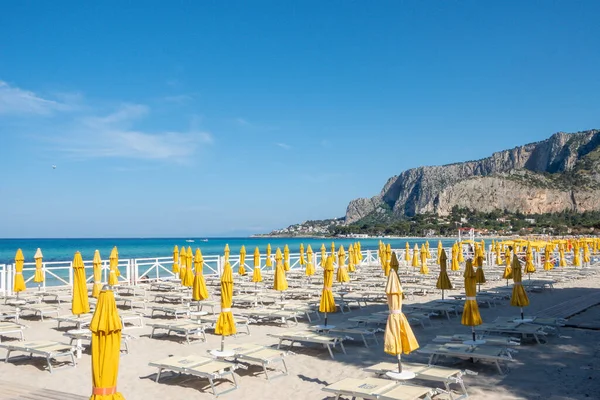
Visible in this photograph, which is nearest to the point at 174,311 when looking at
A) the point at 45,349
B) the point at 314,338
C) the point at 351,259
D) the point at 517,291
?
the point at 45,349

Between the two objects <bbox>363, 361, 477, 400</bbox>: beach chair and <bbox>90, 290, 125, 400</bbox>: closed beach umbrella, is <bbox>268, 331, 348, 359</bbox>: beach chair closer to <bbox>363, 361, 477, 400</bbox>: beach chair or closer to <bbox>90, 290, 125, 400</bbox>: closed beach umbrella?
<bbox>363, 361, 477, 400</bbox>: beach chair

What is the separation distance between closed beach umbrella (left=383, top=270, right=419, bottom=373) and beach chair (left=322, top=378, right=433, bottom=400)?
1.32ft

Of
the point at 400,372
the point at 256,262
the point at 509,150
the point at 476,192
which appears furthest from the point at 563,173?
the point at 400,372

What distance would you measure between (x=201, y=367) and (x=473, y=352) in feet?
13.3

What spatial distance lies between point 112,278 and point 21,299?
97.4 inches

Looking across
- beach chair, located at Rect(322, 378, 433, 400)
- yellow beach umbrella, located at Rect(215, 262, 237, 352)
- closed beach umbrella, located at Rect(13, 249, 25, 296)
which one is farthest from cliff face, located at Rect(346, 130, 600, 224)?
beach chair, located at Rect(322, 378, 433, 400)

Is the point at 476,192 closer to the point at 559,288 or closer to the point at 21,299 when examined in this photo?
the point at 559,288

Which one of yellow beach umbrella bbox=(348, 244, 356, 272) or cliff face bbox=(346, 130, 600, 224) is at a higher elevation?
cliff face bbox=(346, 130, 600, 224)

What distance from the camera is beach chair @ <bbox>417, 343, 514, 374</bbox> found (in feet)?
25.5

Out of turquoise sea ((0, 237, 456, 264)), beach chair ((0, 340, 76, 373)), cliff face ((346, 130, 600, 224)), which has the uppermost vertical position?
cliff face ((346, 130, 600, 224))

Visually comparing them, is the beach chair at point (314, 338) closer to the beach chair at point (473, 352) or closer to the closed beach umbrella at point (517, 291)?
the beach chair at point (473, 352)

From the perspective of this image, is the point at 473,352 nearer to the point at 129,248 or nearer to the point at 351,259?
the point at 351,259

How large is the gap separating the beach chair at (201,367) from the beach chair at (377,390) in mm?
1568

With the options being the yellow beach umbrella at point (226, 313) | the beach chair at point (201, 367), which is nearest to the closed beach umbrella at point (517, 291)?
the yellow beach umbrella at point (226, 313)
